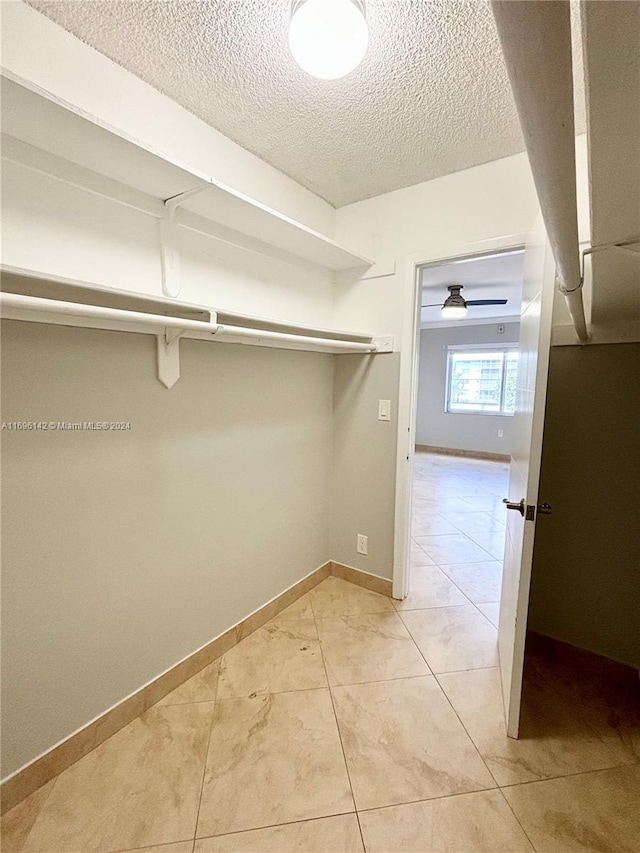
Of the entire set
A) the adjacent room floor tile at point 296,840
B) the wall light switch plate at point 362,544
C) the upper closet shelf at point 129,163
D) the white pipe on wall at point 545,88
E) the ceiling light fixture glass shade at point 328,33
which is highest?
the ceiling light fixture glass shade at point 328,33

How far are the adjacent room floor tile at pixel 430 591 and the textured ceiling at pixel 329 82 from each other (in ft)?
7.87

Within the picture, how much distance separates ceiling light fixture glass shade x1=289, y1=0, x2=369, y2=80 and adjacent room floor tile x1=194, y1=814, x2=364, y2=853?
2.15 metres

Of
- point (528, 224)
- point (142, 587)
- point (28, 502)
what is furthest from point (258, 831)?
point (528, 224)

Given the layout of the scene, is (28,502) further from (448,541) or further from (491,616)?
(448,541)

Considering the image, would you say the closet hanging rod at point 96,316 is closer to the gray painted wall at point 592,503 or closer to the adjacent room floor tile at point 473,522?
the gray painted wall at point 592,503

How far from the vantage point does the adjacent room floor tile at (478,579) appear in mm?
2355

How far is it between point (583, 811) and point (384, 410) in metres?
1.72

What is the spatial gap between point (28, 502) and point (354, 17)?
161 centimetres

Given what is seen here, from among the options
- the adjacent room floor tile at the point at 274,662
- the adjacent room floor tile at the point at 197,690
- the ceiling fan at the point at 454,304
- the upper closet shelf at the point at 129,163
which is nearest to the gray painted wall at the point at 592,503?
the adjacent room floor tile at the point at 274,662

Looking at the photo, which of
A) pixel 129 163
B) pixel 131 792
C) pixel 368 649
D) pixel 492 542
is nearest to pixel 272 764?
pixel 131 792

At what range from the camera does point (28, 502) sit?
1129 millimetres

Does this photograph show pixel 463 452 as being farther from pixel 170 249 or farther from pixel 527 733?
pixel 170 249

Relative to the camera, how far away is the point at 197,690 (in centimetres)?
→ 158

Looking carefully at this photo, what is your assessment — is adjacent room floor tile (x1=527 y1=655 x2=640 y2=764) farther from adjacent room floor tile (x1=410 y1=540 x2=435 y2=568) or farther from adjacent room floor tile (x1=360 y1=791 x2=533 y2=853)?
adjacent room floor tile (x1=410 y1=540 x2=435 y2=568)
